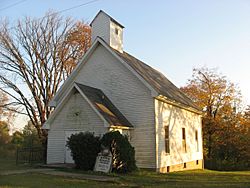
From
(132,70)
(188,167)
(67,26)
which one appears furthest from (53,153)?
(67,26)

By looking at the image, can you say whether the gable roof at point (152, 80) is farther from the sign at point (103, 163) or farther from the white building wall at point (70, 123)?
the sign at point (103, 163)

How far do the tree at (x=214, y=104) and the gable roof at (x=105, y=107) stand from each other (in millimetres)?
19978

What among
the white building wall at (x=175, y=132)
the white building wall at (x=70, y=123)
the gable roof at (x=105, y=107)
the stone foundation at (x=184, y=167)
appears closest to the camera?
the gable roof at (x=105, y=107)

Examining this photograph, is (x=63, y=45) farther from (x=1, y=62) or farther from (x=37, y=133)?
(x=37, y=133)

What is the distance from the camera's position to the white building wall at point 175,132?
737 inches

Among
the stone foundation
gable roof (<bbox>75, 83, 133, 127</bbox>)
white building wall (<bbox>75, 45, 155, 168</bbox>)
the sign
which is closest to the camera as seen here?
the sign

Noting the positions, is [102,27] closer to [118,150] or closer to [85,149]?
[85,149]

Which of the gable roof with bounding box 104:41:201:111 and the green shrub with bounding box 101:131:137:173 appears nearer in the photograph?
the green shrub with bounding box 101:131:137:173

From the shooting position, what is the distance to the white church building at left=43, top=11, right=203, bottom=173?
18.1 metres

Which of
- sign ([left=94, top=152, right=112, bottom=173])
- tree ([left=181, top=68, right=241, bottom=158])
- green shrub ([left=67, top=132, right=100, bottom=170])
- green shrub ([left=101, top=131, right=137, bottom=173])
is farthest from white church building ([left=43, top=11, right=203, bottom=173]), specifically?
tree ([left=181, top=68, right=241, bottom=158])

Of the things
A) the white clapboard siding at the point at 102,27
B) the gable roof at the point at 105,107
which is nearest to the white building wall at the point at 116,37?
the white clapboard siding at the point at 102,27

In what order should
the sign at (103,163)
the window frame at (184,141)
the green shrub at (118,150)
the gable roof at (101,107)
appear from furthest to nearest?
the window frame at (184,141)
the gable roof at (101,107)
the green shrub at (118,150)
the sign at (103,163)

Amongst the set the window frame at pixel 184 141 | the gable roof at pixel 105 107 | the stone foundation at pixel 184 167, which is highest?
the gable roof at pixel 105 107

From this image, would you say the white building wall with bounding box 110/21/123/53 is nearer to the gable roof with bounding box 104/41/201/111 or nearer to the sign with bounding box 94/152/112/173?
the gable roof with bounding box 104/41/201/111
